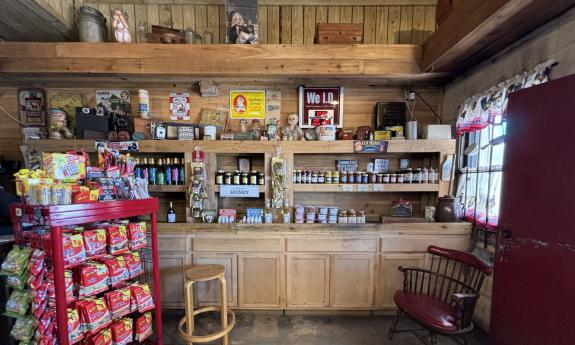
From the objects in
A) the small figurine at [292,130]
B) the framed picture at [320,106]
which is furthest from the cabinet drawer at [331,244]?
the framed picture at [320,106]

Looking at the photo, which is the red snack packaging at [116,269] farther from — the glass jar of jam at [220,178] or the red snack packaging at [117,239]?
the glass jar of jam at [220,178]

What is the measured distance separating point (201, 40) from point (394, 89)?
2.33m

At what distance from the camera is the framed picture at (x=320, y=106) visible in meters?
2.70

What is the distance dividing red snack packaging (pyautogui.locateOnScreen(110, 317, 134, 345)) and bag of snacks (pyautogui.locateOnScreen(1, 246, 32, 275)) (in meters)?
0.65

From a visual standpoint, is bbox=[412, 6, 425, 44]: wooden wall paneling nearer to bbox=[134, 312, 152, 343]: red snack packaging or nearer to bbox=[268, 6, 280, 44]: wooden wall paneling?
bbox=[268, 6, 280, 44]: wooden wall paneling

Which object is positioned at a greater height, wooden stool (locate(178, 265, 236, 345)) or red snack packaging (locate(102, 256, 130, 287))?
red snack packaging (locate(102, 256, 130, 287))

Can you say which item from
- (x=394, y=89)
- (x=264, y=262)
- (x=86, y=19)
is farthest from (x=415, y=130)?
(x=86, y=19)

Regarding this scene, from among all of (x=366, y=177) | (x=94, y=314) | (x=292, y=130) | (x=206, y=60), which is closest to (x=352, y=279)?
(x=366, y=177)

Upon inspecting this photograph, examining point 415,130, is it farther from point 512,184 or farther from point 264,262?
point 264,262

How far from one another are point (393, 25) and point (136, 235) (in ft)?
10.9

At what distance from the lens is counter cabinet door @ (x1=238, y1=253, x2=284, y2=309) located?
7.50 ft

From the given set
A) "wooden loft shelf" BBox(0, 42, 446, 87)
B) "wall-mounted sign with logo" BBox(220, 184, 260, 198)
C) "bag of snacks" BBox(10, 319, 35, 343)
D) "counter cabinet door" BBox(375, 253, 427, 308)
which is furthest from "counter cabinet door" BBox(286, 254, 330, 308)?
"wooden loft shelf" BBox(0, 42, 446, 87)

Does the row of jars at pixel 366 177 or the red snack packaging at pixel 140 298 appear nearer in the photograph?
the red snack packaging at pixel 140 298

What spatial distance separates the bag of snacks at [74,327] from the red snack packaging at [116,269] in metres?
0.21
